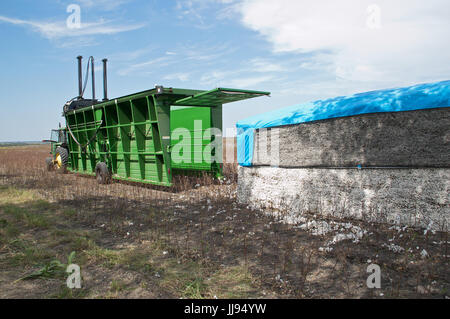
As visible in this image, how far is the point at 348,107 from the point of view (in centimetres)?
556

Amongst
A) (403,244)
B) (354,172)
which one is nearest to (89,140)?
(354,172)

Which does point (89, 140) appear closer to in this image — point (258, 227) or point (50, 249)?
point (50, 249)

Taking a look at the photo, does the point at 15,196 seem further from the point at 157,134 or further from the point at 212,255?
the point at 212,255

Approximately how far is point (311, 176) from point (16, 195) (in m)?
8.00

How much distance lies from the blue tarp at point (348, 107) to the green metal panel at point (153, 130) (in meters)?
0.97

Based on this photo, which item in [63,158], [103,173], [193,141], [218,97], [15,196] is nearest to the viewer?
[218,97]

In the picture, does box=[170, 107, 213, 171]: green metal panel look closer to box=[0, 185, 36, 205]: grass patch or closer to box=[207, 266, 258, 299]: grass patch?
box=[0, 185, 36, 205]: grass patch

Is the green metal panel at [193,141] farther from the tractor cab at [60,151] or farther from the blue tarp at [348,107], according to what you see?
the tractor cab at [60,151]

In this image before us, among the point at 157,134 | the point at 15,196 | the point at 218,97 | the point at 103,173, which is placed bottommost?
the point at 15,196

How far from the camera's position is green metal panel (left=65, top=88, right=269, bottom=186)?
880 centimetres

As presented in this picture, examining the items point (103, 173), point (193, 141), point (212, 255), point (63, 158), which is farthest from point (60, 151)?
point (212, 255)

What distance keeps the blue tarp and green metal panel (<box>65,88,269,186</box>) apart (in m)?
0.97

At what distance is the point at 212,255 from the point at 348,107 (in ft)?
10.8

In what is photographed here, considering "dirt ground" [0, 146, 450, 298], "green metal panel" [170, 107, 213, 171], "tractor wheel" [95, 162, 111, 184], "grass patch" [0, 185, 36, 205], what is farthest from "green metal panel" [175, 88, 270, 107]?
"grass patch" [0, 185, 36, 205]
